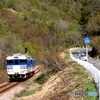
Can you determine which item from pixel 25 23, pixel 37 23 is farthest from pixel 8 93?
pixel 37 23

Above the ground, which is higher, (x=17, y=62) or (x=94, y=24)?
(x=94, y=24)

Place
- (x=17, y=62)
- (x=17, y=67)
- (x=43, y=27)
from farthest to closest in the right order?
(x=43, y=27), (x=17, y=62), (x=17, y=67)

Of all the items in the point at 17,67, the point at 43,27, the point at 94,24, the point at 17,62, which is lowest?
the point at 17,67

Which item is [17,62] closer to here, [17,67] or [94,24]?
[17,67]

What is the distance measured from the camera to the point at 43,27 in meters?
124

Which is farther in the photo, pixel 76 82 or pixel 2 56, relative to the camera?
pixel 2 56

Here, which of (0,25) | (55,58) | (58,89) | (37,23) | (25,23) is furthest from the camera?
(37,23)

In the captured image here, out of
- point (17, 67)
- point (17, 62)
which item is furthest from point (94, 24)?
point (17, 67)

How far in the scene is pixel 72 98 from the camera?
16219 mm

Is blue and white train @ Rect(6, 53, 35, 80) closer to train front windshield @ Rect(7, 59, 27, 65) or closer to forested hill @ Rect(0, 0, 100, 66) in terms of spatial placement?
train front windshield @ Rect(7, 59, 27, 65)

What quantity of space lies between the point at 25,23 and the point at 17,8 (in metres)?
21.9

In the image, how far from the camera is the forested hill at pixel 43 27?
228 feet

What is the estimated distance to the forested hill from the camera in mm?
69500

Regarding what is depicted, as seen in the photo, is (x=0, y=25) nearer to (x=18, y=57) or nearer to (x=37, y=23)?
(x=37, y=23)
